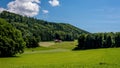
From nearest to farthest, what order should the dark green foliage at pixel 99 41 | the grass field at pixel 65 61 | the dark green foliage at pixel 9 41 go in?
1. the grass field at pixel 65 61
2. the dark green foliage at pixel 9 41
3. the dark green foliage at pixel 99 41

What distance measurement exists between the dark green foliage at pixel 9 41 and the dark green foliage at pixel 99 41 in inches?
3169

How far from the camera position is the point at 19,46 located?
275 feet

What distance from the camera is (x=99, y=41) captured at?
6324 inches

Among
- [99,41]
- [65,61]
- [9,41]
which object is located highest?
[9,41]

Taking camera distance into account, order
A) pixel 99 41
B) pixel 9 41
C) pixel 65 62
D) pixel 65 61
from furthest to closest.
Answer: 1. pixel 99 41
2. pixel 9 41
3. pixel 65 61
4. pixel 65 62

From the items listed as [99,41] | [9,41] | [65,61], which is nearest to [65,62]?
[65,61]

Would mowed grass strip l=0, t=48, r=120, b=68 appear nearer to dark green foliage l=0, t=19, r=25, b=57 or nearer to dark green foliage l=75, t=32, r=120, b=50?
dark green foliage l=0, t=19, r=25, b=57

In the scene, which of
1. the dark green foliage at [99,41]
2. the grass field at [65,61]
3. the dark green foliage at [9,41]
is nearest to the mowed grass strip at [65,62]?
the grass field at [65,61]

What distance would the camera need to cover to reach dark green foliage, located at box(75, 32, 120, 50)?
158250 millimetres

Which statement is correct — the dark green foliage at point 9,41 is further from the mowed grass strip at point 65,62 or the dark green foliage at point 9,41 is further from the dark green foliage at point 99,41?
the dark green foliage at point 99,41

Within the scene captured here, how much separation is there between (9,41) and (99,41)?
87.5 meters

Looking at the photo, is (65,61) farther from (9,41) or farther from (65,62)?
(9,41)

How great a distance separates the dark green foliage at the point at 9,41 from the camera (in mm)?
80250

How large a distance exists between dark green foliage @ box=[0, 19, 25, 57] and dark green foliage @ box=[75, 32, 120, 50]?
264 ft
